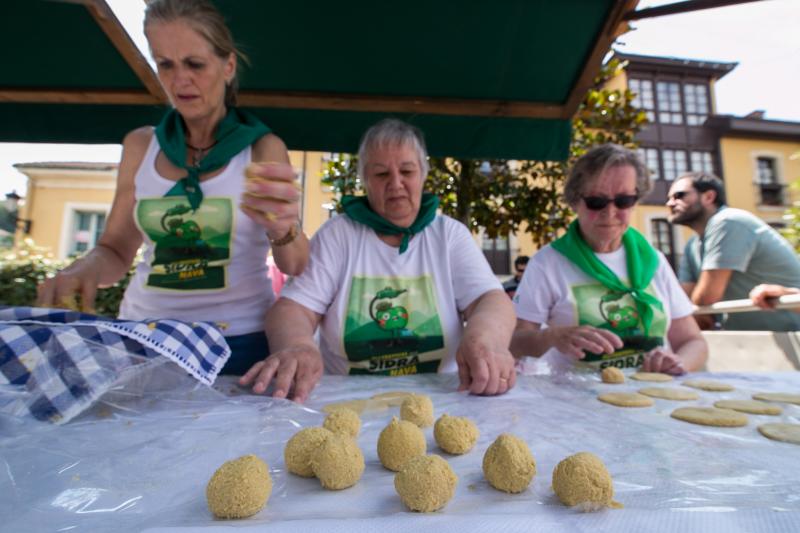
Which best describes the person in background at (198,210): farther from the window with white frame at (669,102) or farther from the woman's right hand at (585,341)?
the window with white frame at (669,102)

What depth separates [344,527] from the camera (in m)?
0.56

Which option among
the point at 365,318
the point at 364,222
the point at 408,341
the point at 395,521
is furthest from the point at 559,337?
the point at 395,521

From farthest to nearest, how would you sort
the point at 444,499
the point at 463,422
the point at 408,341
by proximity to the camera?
1. the point at 408,341
2. the point at 463,422
3. the point at 444,499

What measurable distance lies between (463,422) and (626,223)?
184cm

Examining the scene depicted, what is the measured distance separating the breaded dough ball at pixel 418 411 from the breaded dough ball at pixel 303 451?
1.02 feet

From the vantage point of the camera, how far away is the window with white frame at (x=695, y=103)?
20.3 m

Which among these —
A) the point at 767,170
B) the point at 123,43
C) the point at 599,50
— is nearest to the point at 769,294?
the point at 599,50

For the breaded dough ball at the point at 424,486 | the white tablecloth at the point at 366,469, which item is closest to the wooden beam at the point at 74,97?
the white tablecloth at the point at 366,469

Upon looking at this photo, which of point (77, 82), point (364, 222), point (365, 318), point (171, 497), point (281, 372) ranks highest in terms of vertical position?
point (77, 82)

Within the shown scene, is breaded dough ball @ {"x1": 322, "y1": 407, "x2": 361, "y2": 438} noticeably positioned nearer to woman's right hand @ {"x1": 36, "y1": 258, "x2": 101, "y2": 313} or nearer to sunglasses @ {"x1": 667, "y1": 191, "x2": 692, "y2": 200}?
woman's right hand @ {"x1": 36, "y1": 258, "x2": 101, "y2": 313}

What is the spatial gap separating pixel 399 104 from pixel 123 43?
4.89 feet

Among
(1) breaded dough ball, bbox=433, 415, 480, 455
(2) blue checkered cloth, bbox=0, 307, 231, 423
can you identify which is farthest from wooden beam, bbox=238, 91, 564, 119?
(1) breaded dough ball, bbox=433, 415, 480, 455

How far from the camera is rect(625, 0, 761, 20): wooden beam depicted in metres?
1.92

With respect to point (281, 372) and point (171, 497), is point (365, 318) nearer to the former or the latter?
point (281, 372)
